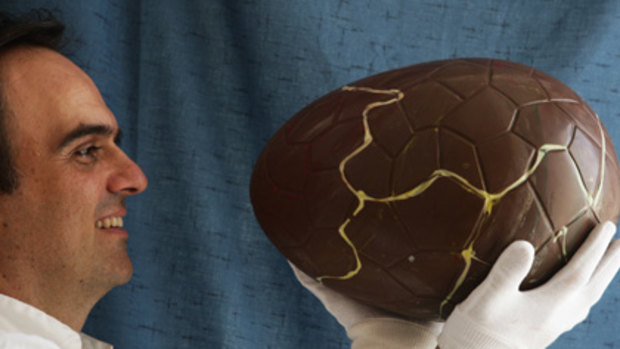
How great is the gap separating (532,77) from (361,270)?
1.22ft

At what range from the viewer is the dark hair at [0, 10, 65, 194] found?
3.68 ft

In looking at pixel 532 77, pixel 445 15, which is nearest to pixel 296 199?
pixel 532 77

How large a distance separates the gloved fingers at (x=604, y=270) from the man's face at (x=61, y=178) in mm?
768

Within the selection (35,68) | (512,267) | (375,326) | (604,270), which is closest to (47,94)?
(35,68)

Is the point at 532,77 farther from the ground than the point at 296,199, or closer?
farther from the ground

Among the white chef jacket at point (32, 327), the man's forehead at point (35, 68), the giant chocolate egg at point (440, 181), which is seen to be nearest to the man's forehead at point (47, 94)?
the man's forehead at point (35, 68)

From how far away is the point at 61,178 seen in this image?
116 cm

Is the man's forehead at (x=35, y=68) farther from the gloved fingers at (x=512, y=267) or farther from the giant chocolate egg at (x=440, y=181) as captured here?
the gloved fingers at (x=512, y=267)

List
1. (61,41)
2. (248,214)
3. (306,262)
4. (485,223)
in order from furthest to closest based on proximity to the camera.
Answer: (248,214) < (61,41) < (306,262) < (485,223)

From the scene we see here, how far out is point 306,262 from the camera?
40.4 inches

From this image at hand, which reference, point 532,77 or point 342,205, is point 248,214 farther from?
point 532,77

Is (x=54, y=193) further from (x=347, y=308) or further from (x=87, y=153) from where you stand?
(x=347, y=308)

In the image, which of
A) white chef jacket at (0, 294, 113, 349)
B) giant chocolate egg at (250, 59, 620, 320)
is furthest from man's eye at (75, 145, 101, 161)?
giant chocolate egg at (250, 59, 620, 320)

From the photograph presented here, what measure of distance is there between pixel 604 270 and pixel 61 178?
34.5 inches
